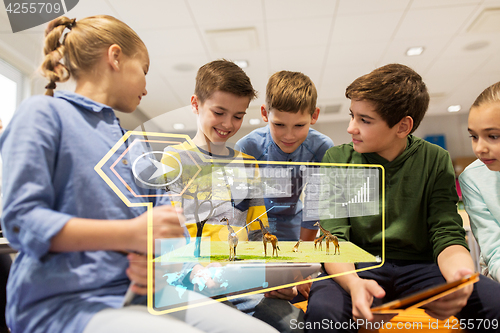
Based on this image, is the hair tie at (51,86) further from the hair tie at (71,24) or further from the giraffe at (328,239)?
the giraffe at (328,239)

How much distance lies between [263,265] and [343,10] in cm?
98

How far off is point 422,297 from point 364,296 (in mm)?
115

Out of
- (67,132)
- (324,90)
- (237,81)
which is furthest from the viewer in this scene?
(324,90)

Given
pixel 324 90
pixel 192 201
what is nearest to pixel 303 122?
pixel 324 90

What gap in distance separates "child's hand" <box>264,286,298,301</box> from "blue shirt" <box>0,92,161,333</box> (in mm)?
304

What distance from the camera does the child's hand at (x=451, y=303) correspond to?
0.58 m

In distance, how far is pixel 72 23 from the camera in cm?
52

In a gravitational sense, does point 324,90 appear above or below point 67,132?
above

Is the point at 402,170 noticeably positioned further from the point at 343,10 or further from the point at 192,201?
the point at 343,10

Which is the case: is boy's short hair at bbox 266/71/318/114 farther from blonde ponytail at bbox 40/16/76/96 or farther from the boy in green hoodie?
blonde ponytail at bbox 40/16/76/96

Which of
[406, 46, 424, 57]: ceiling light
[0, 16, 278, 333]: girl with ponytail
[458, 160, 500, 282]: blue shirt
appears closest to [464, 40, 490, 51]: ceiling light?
[406, 46, 424, 57]: ceiling light

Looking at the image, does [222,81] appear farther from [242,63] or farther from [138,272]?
[138,272]

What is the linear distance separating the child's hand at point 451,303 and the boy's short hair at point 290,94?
0.50 metres

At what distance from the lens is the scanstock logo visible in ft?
2.12
